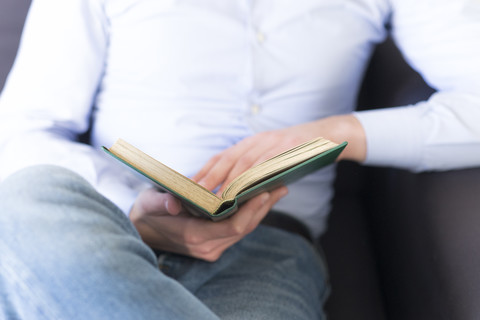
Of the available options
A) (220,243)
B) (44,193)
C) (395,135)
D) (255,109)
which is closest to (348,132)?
(395,135)

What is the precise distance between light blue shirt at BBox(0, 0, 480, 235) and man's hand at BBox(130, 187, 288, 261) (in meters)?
0.11

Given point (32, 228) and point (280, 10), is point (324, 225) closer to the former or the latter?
point (280, 10)

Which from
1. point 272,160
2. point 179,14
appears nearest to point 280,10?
point 179,14

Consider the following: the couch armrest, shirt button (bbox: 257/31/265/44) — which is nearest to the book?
the couch armrest

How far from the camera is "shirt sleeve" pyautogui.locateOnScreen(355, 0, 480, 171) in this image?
0.73 metres

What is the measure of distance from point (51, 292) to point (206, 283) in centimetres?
36

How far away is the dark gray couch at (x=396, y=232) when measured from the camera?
64cm

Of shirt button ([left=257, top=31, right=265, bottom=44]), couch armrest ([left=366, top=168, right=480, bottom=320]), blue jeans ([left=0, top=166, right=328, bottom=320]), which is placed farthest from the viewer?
shirt button ([left=257, top=31, right=265, bottom=44])

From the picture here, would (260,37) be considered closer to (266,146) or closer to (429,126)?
(266,146)

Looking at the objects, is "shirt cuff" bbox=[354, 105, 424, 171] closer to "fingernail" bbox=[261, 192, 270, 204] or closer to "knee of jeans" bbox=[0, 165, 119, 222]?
"fingernail" bbox=[261, 192, 270, 204]

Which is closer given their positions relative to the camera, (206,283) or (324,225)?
(206,283)

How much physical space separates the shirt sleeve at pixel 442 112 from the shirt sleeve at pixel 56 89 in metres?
0.51

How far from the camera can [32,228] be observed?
1.41 feet

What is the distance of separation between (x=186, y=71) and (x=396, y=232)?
556 millimetres
